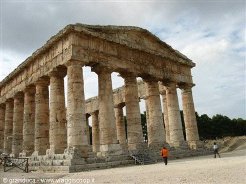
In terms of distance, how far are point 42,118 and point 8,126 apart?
9135 millimetres

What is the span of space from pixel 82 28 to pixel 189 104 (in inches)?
543

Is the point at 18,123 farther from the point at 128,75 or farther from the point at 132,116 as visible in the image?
the point at 128,75

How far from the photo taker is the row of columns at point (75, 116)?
19750mm

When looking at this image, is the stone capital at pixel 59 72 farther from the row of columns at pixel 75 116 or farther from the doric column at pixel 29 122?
the doric column at pixel 29 122

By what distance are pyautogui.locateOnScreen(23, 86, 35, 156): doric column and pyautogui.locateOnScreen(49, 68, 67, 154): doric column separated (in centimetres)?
572

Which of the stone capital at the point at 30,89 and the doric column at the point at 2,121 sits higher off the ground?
the stone capital at the point at 30,89

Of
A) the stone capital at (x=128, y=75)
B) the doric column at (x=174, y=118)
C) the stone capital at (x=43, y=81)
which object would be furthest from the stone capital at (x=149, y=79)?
the stone capital at (x=43, y=81)

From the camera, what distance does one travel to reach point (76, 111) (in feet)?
63.7

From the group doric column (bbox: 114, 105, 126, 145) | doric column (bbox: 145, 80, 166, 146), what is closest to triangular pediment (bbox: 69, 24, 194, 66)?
doric column (bbox: 145, 80, 166, 146)

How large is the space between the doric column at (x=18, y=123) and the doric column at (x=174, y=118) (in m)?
15.3

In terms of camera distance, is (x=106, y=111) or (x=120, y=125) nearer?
(x=106, y=111)

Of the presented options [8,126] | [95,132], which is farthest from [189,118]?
[8,126]

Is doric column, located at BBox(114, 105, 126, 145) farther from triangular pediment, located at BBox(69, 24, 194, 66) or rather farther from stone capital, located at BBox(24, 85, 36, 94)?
stone capital, located at BBox(24, 85, 36, 94)

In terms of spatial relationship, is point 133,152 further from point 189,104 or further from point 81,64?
point 189,104
